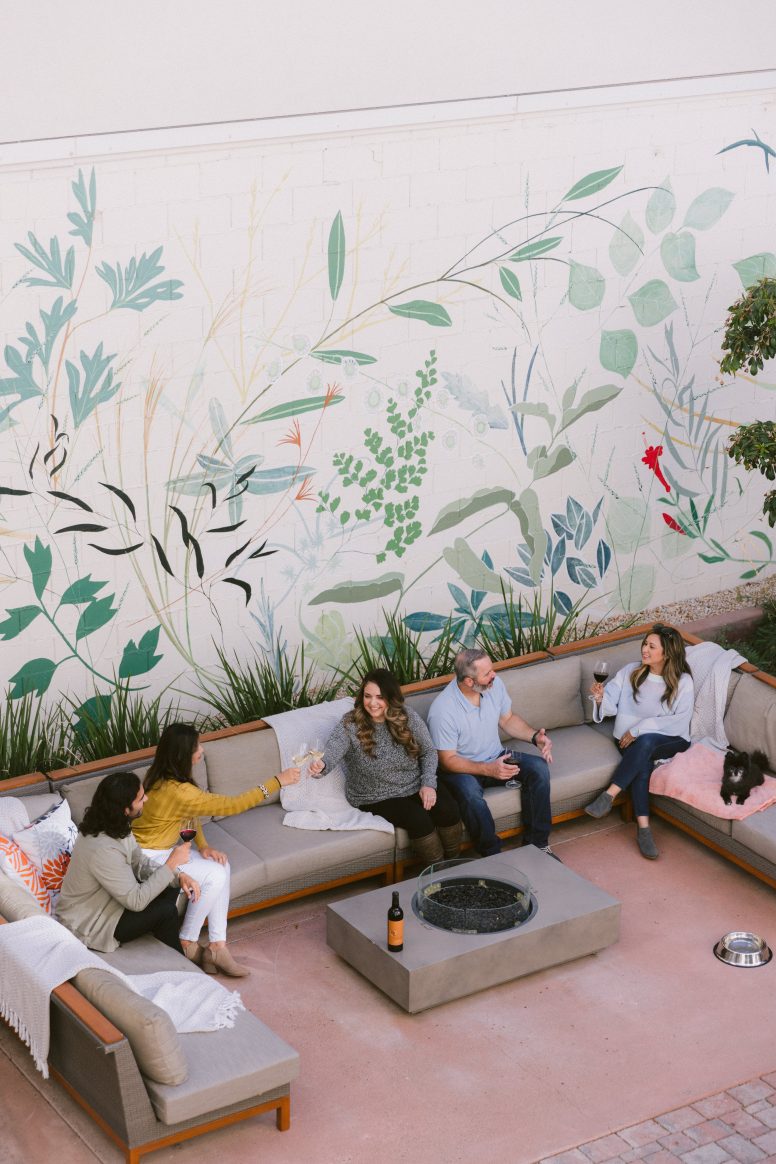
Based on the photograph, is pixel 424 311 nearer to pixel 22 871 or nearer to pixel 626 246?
pixel 626 246

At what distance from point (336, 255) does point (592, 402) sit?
208cm

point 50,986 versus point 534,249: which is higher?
point 534,249

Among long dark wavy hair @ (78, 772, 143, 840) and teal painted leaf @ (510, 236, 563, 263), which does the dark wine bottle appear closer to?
long dark wavy hair @ (78, 772, 143, 840)

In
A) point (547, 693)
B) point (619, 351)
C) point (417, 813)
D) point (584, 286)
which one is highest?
point (584, 286)

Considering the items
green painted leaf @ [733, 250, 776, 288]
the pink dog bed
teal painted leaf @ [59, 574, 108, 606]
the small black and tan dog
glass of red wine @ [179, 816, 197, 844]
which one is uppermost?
green painted leaf @ [733, 250, 776, 288]

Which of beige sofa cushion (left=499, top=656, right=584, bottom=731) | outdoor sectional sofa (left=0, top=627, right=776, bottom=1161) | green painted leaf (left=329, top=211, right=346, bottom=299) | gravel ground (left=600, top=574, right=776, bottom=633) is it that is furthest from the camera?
gravel ground (left=600, top=574, right=776, bottom=633)

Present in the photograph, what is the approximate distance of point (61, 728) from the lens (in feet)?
27.1

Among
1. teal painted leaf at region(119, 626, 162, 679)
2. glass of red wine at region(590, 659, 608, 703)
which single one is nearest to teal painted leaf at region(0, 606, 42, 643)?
teal painted leaf at region(119, 626, 162, 679)

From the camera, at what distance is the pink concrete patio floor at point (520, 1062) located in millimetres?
5805

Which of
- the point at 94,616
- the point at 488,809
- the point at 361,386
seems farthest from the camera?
the point at 361,386

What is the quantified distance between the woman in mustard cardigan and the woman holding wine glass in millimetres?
2085

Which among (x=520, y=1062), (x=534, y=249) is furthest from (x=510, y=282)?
(x=520, y=1062)

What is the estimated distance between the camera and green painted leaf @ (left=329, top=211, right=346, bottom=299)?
8344 millimetres

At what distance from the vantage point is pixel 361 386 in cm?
870
